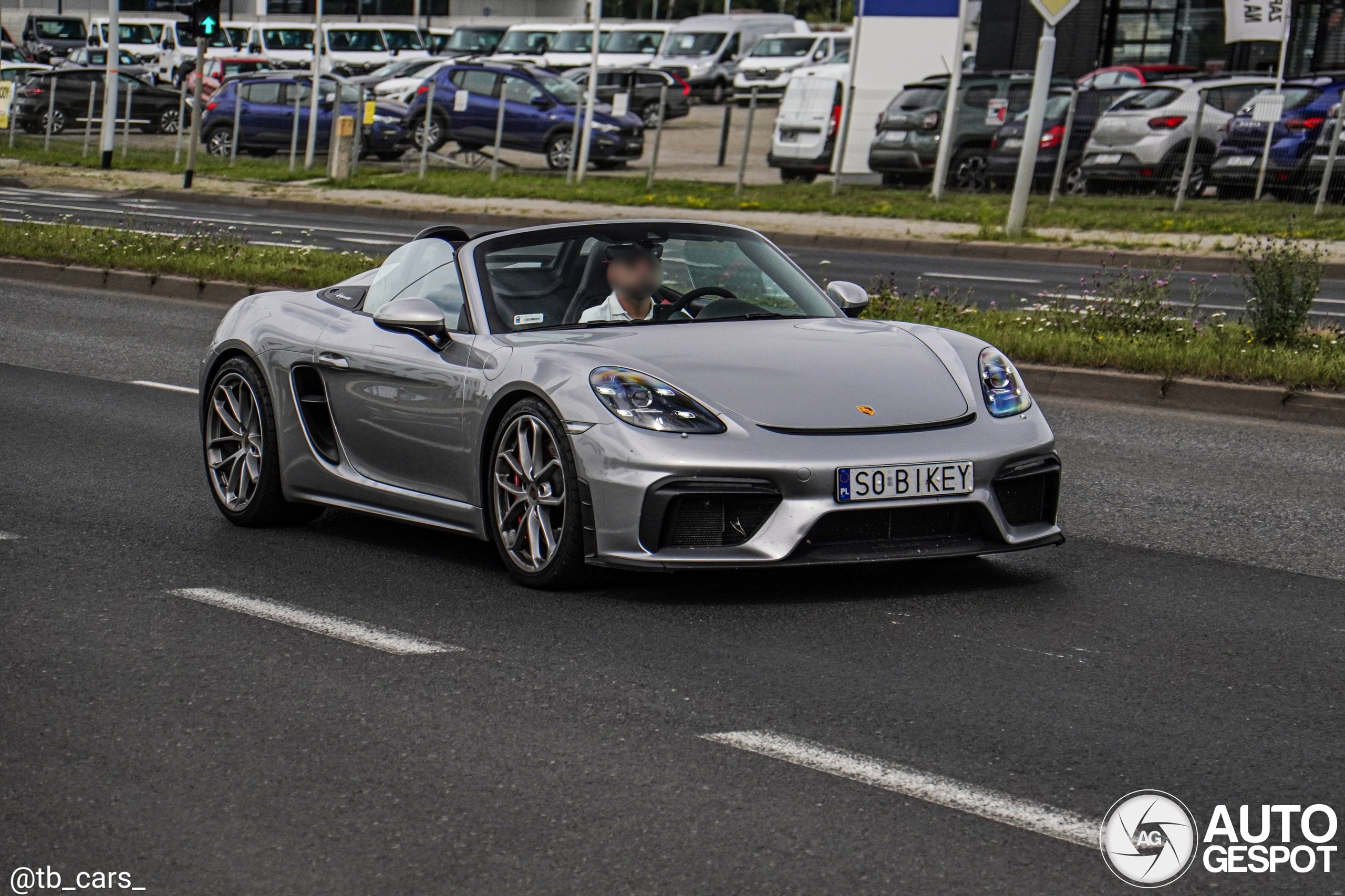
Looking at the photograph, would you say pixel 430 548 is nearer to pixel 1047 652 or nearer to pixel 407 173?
pixel 1047 652

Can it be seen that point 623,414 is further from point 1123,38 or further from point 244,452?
point 1123,38

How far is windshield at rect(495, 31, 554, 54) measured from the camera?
2249 inches

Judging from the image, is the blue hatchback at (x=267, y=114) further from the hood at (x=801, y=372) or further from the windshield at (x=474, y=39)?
the hood at (x=801, y=372)

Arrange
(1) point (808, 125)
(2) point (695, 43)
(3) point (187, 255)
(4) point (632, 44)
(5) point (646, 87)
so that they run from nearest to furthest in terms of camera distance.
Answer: (3) point (187, 255)
(1) point (808, 125)
(5) point (646, 87)
(4) point (632, 44)
(2) point (695, 43)

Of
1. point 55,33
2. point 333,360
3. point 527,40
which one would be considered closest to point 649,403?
point 333,360

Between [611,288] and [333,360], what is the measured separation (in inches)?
43.4

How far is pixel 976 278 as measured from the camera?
18.9 meters

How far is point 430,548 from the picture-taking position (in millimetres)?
7059

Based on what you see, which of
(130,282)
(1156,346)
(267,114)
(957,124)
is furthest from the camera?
(267,114)

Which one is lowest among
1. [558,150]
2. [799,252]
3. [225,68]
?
[799,252]

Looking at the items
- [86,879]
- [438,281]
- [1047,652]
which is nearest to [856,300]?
[438,281]

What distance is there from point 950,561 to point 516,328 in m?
1.72

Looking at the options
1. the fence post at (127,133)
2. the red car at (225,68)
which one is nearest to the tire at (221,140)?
the fence post at (127,133)

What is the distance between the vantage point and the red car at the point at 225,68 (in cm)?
5150
